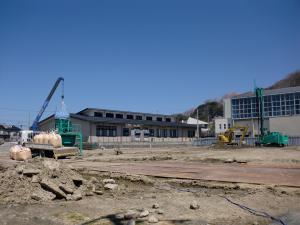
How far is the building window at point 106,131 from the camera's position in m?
57.4

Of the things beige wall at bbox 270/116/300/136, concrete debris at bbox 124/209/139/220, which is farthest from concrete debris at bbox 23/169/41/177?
beige wall at bbox 270/116/300/136

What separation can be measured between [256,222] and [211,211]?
119 cm

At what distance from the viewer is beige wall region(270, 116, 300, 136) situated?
60594mm

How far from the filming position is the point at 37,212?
8.00 m

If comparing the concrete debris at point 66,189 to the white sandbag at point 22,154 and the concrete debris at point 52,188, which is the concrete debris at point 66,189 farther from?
the white sandbag at point 22,154

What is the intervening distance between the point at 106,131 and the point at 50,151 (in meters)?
31.5

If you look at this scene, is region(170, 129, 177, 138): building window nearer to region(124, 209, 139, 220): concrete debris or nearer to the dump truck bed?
the dump truck bed

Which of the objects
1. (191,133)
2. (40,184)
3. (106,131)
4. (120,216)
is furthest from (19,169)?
(191,133)

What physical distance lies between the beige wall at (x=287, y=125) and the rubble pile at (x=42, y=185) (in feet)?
181

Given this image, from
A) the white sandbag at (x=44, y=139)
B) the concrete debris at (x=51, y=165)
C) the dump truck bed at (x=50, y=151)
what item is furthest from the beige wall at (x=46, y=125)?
the concrete debris at (x=51, y=165)

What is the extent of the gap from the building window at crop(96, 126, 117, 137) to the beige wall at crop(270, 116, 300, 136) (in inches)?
1061

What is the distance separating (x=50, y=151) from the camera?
27234 millimetres

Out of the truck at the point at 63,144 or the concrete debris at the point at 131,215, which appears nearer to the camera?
the concrete debris at the point at 131,215

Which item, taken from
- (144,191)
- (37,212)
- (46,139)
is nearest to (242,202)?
(144,191)
